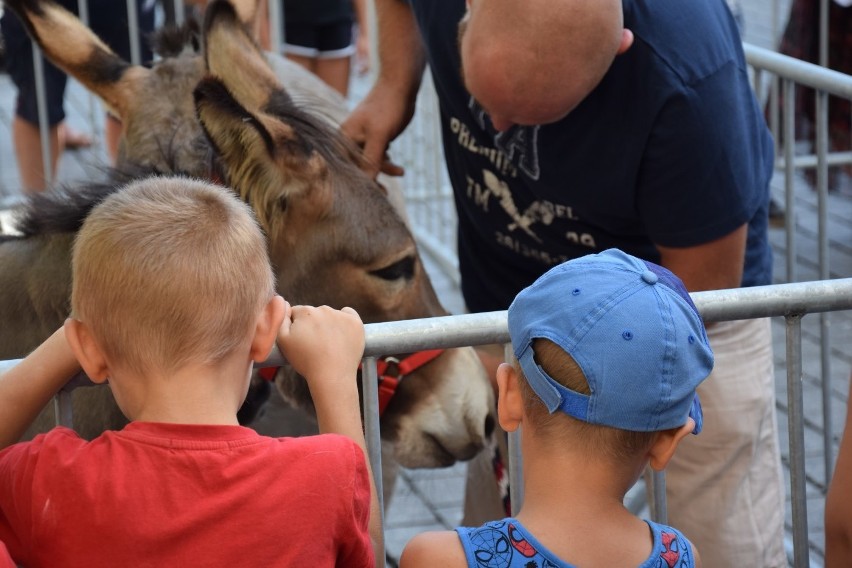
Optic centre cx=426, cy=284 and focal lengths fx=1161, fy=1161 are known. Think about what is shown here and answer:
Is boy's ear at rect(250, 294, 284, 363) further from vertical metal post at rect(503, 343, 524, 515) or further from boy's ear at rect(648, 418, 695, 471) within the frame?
boy's ear at rect(648, 418, 695, 471)

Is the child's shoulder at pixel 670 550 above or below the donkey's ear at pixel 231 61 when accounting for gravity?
below

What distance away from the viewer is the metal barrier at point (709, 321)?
1965 millimetres

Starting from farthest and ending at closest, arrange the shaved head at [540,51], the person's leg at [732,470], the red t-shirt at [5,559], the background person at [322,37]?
the background person at [322,37]
the person's leg at [732,470]
the shaved head at [540,51]
the red t-shirt at [5,559]

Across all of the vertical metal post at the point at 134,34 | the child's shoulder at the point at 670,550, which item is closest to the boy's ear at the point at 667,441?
the child's shoulder at the point at 670,550

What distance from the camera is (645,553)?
178 centimetres

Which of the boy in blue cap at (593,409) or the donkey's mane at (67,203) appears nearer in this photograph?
the boy in blue cap at (593,409)

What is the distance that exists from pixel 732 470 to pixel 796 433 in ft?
2.55

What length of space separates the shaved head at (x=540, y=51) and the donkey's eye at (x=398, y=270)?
525 mm

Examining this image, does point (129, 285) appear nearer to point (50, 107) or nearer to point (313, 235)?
point (313, 235)

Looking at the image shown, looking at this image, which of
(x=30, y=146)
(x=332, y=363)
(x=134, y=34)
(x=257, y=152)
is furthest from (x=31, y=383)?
(x=30, y=146)

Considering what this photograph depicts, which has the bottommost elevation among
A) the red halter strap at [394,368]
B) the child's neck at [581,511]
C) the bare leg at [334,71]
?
the red halter strap at [394,368]

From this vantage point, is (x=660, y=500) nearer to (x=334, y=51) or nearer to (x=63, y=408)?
(x=63, y=408)

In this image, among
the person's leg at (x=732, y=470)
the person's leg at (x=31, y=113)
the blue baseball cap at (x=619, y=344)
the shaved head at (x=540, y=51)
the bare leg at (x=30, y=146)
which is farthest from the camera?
the bare leg at (x=30, y=146)

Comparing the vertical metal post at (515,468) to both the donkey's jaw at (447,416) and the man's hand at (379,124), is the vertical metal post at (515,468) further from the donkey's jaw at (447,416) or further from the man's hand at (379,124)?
the man's hand at (379,124)
